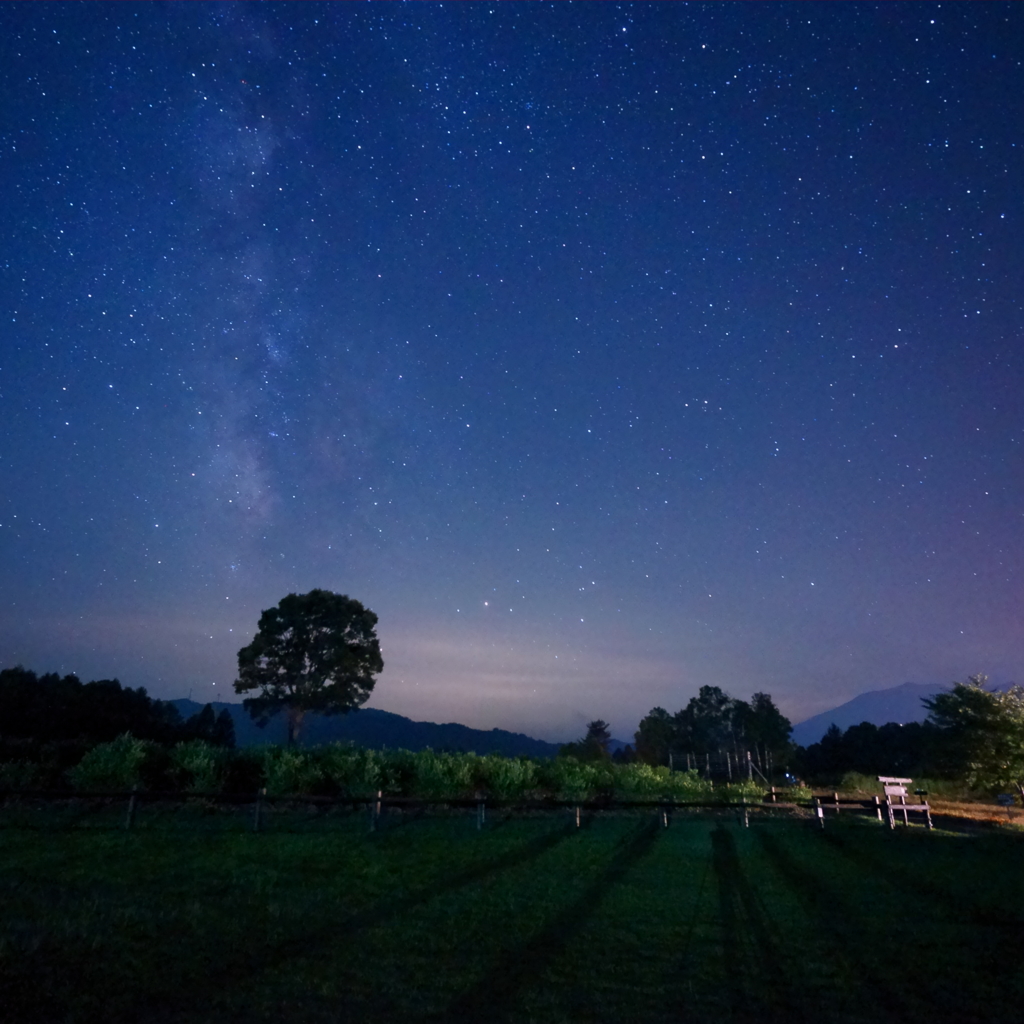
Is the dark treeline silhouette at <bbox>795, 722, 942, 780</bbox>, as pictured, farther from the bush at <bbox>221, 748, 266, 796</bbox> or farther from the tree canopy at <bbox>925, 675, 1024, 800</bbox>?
the bush at <bbox>221, 748, 266, 796</bbox>

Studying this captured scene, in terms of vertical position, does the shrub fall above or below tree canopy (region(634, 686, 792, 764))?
below

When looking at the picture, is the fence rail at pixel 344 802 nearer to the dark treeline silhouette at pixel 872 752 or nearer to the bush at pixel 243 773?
the bush at pixel 243 773

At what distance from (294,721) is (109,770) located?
69.5 ft

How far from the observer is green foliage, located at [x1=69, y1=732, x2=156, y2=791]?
21.2 m

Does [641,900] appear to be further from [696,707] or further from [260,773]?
[696,707]

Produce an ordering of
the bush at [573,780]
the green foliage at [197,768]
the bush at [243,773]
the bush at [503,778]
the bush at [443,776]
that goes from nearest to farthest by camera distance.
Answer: the green foliage at [197,768]
the bush at [243,773]
the bush at [443,776]
the bush at [503,778]
the bush at [573,780]

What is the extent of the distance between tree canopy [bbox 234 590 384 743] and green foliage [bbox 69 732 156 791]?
1964cm

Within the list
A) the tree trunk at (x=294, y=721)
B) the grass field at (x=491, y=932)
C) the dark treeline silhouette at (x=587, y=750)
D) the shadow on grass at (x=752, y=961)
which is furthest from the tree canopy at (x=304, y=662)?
the shadow on grass at (x=752, y=961)

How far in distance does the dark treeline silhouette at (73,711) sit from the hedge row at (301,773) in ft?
26.5

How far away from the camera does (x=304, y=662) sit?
42031 mm

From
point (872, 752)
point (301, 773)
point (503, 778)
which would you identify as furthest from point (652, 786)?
point (872, 752)

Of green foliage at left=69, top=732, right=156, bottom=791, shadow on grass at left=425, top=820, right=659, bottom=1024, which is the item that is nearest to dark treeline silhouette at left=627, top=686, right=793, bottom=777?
green foliage at left=69, top=732, right=156, bottom=791

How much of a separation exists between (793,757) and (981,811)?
4373cm

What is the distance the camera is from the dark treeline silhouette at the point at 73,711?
105ft
